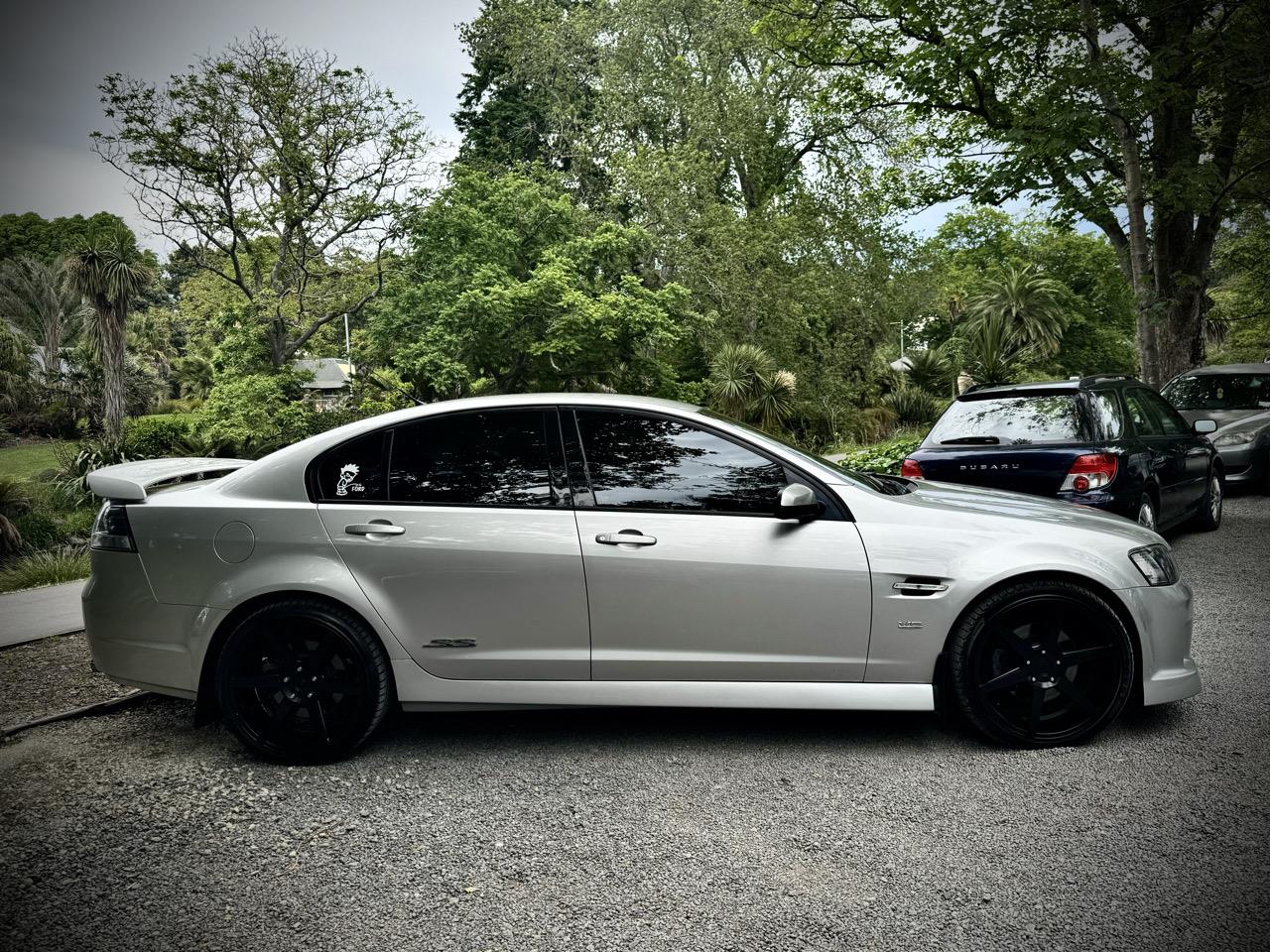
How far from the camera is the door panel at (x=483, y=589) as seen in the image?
389cm

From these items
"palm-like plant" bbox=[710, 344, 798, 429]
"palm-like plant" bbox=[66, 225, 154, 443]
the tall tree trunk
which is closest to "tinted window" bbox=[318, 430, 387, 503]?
"palm-like plant" bbox=[710, 344, 798, 429]

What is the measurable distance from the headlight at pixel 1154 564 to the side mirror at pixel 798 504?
1397mm

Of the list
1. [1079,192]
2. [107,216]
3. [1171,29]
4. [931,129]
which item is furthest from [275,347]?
[107,216]

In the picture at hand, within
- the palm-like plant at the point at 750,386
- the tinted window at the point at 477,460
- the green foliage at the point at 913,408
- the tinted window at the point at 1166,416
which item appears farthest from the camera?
the green foliage at the point at 913,408

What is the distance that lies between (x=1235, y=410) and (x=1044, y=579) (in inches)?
433

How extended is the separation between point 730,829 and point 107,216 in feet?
196

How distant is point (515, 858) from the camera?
3.12m

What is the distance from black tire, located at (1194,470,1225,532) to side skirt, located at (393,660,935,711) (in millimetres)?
7172

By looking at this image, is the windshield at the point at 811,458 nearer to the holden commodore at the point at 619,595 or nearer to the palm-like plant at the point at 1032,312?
the holden commodore at the point at 619,595

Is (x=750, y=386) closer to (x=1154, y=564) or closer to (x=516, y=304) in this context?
(x=516, y=304)

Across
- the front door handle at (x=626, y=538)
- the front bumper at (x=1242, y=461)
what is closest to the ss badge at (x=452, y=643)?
the front door handle at (x=626, y=538)

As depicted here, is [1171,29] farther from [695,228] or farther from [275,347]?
[275,347]

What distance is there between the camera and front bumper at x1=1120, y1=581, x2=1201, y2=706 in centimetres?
392

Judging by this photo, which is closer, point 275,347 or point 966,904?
point 966,904
